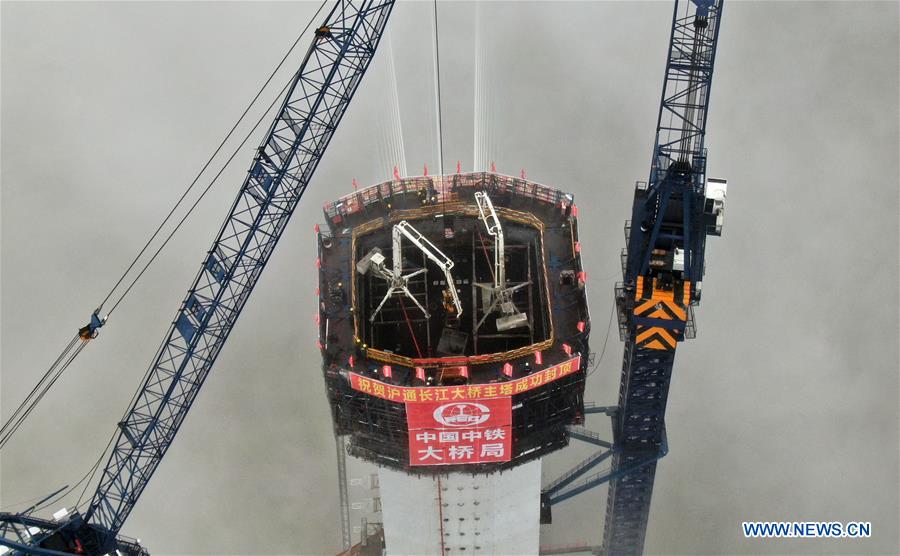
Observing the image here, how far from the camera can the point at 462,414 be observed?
3420 inches

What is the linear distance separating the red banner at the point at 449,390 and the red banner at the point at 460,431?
611mm

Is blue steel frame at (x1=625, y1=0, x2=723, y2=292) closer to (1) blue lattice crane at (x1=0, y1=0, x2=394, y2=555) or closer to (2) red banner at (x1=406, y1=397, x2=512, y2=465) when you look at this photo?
(2) red banner at (x1=406, y1=397, x2=512, y2=465)

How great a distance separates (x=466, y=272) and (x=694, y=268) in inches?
935

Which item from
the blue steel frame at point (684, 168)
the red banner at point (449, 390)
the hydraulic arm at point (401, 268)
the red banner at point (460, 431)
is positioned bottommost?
the red banner at point (460, 431)

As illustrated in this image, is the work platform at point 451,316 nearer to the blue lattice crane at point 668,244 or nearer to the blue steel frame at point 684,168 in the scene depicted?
the blue lattice crane at point 668,244

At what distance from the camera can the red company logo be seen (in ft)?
283

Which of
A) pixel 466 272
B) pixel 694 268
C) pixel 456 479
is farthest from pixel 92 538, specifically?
pixel 694 268

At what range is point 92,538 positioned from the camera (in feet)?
303

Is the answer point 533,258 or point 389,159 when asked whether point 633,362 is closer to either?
point 533,258

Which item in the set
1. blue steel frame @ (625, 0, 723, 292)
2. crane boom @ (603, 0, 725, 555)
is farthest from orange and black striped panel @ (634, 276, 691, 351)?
blue steel frame @ (625, 0, 723, 292)

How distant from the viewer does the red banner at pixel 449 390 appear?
85062mm

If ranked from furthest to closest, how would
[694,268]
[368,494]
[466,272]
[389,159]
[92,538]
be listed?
[389,159] < [368,494] < [466,272] < [92,538] < [694,268]

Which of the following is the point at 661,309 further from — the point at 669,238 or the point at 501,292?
the point at 501,292

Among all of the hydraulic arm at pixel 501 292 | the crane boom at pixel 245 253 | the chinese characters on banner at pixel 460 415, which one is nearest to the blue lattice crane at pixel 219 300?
the crane boom at pixel 245 253
